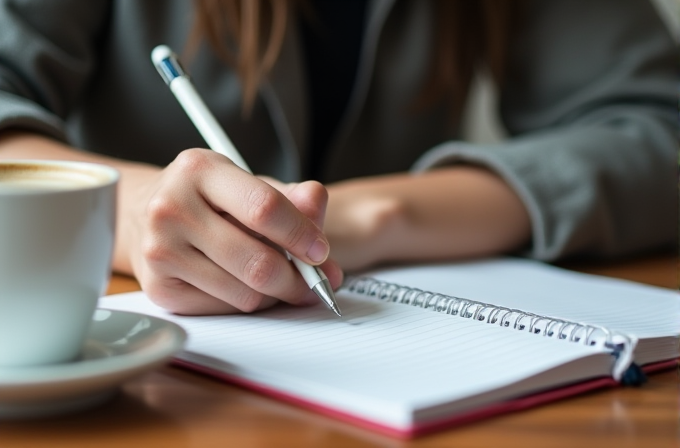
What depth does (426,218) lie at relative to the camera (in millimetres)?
707

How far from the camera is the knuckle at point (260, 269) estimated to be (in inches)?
18.9

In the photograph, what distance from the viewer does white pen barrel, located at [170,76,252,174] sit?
55 cm

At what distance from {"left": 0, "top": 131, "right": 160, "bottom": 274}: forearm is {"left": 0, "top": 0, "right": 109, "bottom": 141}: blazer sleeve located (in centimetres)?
2

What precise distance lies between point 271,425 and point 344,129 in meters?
0.69

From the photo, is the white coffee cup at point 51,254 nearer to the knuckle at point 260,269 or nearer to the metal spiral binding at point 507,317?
the knuckle at point 260,269

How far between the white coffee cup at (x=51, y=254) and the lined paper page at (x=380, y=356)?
2.9 inches

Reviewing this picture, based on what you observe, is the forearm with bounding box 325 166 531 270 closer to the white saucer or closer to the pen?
the pen

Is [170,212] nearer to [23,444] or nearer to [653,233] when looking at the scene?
[23,444]

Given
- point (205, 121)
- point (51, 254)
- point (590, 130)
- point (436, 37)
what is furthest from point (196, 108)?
point (436, 37)

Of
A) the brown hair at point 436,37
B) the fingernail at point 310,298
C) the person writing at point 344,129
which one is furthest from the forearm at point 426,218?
the brown hair at point 436,37

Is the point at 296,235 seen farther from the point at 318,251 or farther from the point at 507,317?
the point at 507,317

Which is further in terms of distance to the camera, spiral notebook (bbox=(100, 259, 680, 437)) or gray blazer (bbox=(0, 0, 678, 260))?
gray blazer (bbox=(0, 0, 678, 260))

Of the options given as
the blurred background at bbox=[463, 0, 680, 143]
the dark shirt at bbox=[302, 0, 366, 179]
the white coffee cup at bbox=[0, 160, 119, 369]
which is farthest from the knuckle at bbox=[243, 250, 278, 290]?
the blurred background at bbox=[463, 0, 680, 143]

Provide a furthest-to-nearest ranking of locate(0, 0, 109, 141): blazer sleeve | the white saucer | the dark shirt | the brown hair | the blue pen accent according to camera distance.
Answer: the dark shirt, the brown hair, locate(0, 0, 109, 141): blazer sleeve, the blue pen accent, the white saucer
